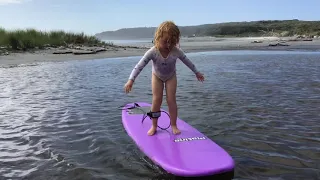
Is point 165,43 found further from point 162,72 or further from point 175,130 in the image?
point 175,130

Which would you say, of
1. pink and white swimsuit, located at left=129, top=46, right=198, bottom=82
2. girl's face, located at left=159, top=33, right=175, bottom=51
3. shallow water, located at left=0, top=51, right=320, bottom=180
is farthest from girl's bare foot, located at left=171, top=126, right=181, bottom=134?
girl's face, located at left=159, top=33, right=175, bottom=51

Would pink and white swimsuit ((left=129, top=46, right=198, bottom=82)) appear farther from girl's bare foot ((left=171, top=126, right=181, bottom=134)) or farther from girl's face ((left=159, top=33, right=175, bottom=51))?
girl's bare foot ((left=171, top=126, right=181, bottom=134))

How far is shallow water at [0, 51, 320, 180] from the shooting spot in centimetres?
393

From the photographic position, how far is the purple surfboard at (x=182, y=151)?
3.60m

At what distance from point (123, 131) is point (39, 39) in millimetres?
17881

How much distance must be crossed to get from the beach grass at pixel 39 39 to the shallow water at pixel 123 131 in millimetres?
9694

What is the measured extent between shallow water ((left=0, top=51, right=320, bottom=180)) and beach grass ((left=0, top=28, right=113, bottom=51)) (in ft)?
31.8

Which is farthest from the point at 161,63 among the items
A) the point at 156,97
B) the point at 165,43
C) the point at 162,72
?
the point at 156,97

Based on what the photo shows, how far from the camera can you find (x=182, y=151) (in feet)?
13.4

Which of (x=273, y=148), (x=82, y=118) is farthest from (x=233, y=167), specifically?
(x=82, y=118)

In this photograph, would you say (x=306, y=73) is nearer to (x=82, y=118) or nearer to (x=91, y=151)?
(x=82, y=118)

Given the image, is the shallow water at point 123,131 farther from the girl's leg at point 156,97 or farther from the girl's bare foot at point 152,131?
the girl's leg at point 156,97

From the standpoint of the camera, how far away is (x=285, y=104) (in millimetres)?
6996

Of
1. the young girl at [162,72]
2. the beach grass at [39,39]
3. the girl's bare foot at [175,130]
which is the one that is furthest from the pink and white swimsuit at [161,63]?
the beach grass at [39,39]
